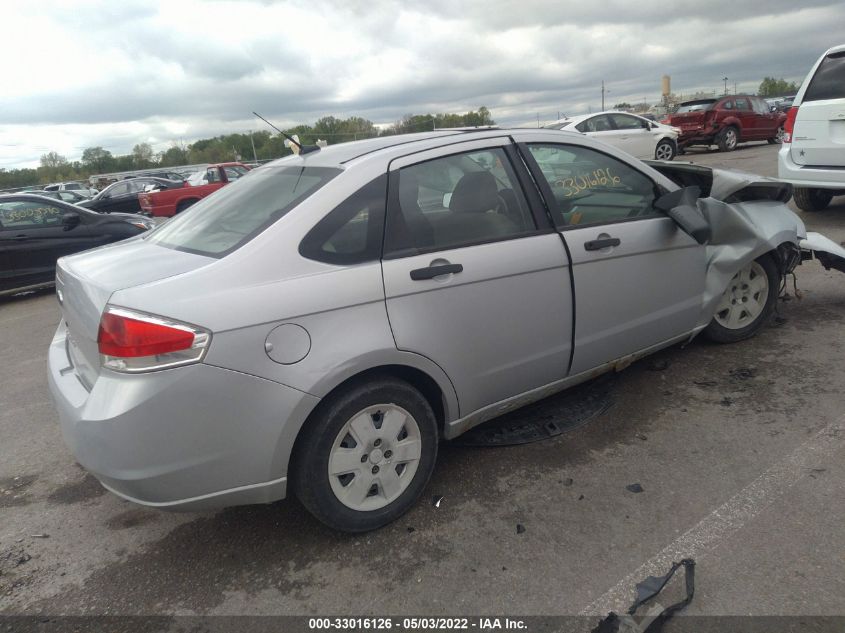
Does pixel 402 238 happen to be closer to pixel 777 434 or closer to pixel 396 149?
pixel 396 149

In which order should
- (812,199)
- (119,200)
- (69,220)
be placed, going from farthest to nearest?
1. (119,200)
2. (69,220)
3. (812,199)

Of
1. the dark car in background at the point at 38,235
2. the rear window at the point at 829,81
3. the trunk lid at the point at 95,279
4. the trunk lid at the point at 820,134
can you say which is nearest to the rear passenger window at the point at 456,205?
the trunk lid at the point at 95,279

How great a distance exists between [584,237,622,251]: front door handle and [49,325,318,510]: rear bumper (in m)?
1.71

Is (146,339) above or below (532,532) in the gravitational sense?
above

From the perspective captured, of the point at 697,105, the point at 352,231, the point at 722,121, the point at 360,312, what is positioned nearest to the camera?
the point at 360,312

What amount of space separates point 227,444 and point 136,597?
2.56 feet

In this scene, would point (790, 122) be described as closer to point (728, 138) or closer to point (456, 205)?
point (456, 205)

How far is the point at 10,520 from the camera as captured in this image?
3174 mm

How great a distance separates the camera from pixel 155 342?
7.38 ft

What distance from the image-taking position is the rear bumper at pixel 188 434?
2.26 meters

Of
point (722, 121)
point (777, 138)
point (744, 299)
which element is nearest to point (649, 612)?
point (744, 299)

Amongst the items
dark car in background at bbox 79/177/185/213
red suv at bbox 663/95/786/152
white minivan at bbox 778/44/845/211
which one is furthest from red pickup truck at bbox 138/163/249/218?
red suv at bbox 663/95/786/152

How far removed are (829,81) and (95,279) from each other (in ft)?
26.2

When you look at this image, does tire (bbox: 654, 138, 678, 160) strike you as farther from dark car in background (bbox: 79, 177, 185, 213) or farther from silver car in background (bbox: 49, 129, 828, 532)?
silver car in background (bbox: 49, 129, 828, 532)
